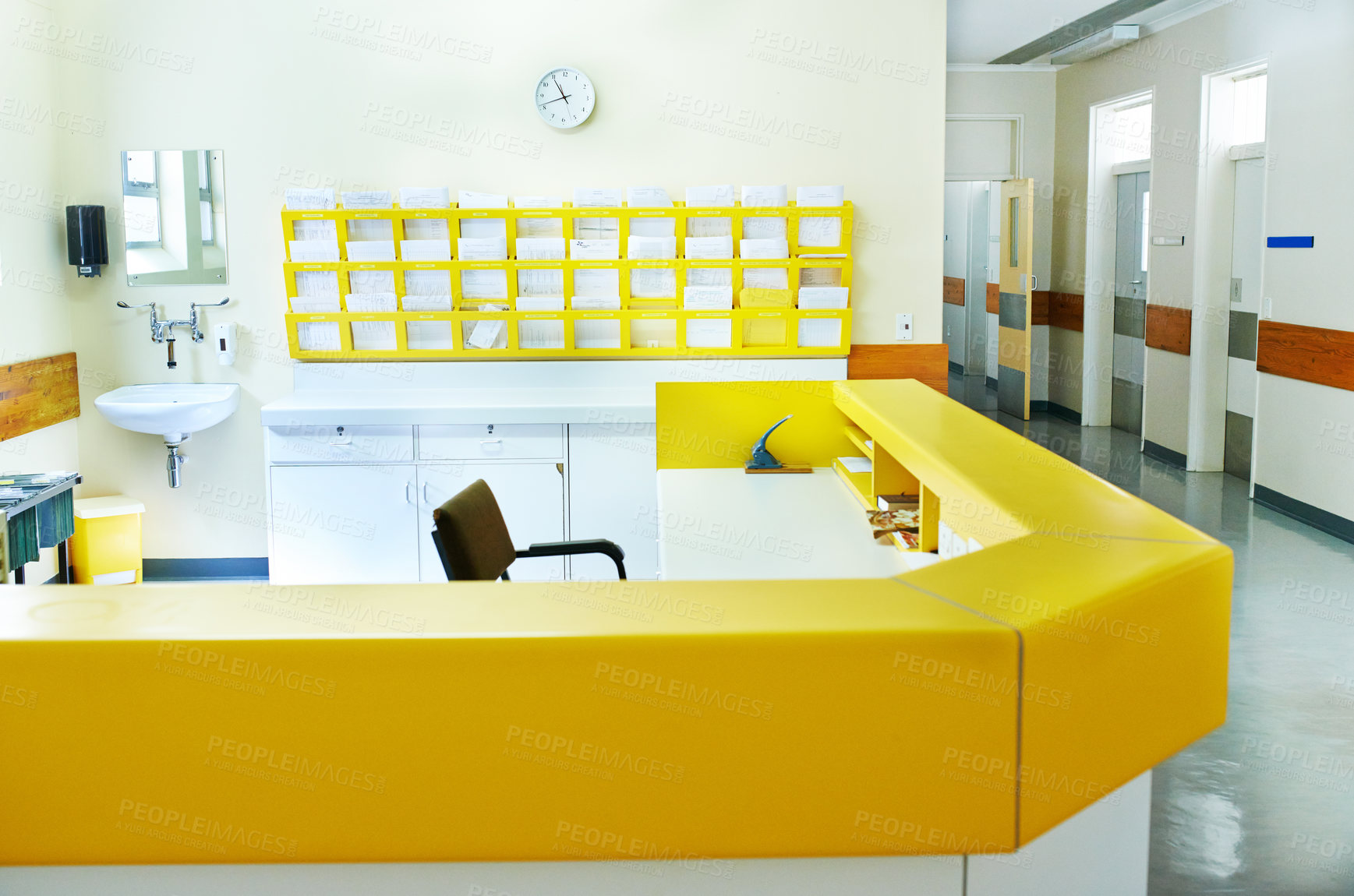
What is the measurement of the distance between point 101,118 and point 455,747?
15.0ft

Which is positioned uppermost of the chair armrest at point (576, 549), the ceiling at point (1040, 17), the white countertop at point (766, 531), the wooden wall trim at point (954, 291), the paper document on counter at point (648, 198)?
the ceiling at point (1040, 17)

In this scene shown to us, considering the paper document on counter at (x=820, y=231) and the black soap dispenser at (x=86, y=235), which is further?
the paper document on counter at (x=820, y=231)

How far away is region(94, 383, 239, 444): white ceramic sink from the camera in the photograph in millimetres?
4516

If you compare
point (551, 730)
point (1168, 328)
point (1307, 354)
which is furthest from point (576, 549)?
point (1168, 328)

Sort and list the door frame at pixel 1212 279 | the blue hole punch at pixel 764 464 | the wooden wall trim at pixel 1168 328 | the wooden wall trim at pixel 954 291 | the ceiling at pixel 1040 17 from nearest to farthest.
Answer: the blue hole punch at pixel 764 464
the ceiling at pixel 1040 17
the door frame at pixel 1212 279
the wooden wall trim at pixel 1168 328
the wooden wall trim at pixel 954 291

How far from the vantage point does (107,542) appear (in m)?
4.69

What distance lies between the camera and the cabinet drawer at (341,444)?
4.39m

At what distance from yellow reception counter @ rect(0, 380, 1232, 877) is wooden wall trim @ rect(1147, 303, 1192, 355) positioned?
20.1 feet

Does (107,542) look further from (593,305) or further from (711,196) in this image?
(711,196)

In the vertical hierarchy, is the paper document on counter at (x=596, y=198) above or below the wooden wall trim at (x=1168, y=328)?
above

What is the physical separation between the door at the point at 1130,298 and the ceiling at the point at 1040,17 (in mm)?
1118

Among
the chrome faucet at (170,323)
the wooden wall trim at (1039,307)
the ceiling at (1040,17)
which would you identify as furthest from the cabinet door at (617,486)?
the wooden wall trim at (1039,307)

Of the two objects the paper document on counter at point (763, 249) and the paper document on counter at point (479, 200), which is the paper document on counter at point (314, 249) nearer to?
the paper document on counter at point (479, 200)

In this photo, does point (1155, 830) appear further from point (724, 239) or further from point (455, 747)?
point (724, 239)
